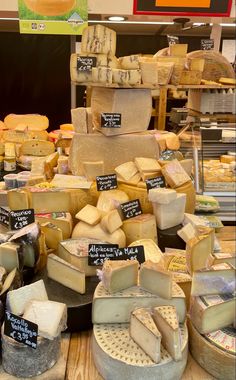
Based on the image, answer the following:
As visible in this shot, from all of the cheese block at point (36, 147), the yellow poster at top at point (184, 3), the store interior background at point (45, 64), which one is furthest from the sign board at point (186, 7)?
the store interior background at point (45, 64)

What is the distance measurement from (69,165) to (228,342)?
4.38 feet

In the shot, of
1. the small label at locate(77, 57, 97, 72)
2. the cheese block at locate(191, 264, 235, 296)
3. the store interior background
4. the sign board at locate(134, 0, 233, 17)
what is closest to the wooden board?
the cheese block at locate(191, 264, 235, 296)

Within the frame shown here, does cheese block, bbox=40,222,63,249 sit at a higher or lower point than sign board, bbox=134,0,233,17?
lower

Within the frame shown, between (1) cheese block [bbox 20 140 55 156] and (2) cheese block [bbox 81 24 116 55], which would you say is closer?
(2) cheese block [bbox 81 24 116 55]

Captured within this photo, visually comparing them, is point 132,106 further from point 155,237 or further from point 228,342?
point 228,342

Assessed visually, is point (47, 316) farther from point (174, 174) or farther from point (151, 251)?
point (174, 174)

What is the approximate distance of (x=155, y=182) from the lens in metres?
1.81

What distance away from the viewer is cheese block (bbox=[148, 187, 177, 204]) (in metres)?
1.67

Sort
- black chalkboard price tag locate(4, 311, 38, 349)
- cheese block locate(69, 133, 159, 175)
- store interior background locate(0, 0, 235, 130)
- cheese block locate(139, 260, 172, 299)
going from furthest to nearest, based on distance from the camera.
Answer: store interior background locate(0, 0, 235, 130) < cheese block locate(69, 133, 159, 175) < cheese block locate(139, 260, 172, 299) < black chalkboard price tag locate(4, 311, 38, 349)

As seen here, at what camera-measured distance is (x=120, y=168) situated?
6.30 feet

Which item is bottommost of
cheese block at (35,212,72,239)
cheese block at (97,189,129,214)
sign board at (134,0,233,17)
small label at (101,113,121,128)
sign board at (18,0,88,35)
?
cheese block at (35,212,72,239)

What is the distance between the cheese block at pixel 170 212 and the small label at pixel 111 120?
1.60ft

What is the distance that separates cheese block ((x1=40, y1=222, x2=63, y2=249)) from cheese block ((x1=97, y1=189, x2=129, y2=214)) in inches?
9.6

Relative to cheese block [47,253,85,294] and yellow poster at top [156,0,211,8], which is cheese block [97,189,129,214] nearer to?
cheese block [47,253,85,294]
